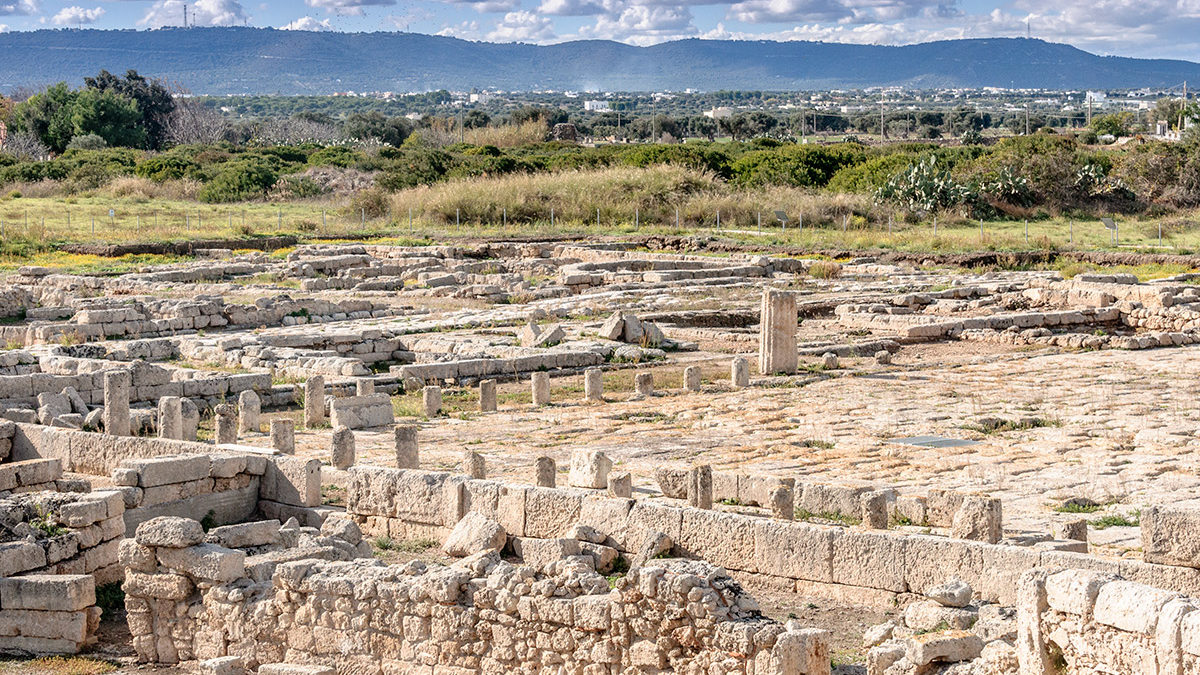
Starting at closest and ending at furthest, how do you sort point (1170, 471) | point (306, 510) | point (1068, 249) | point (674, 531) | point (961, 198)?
point (674, 531) → point (306, 510) → point (1170, 471) → point (1068, 249) → point (961, 198)

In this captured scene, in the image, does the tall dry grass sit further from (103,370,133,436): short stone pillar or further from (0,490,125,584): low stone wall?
(0,490,125,584): low stone wall

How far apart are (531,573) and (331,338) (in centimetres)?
1776

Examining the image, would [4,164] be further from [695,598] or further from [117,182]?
[695,598]

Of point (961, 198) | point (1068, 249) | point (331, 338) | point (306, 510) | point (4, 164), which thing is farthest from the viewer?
point (4, 164)

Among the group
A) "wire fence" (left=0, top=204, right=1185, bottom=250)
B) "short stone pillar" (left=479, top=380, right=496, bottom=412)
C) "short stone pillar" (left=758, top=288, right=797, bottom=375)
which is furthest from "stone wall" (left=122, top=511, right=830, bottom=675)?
"wire fence" (left=0, top=204, right=1185, bottom=250)

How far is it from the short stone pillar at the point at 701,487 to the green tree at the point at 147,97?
300ft

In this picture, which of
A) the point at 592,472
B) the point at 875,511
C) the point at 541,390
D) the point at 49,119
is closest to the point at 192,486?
the point at 592,472

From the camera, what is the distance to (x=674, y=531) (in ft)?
38.5

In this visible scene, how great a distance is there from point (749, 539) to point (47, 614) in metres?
5.02

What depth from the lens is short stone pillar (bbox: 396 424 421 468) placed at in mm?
14945

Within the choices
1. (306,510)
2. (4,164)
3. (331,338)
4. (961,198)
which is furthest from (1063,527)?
(4,164)

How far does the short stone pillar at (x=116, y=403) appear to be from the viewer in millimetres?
16812

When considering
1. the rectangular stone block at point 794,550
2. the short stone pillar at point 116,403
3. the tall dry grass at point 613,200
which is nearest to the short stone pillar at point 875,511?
the rectangular stone block at point 794,550

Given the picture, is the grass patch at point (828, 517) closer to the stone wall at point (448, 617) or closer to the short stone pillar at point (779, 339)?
the stone wall at point (448, 617)
